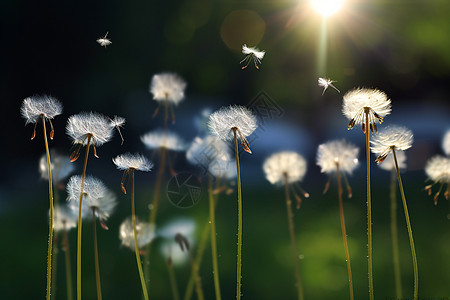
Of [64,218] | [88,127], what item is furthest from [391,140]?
[64,218]

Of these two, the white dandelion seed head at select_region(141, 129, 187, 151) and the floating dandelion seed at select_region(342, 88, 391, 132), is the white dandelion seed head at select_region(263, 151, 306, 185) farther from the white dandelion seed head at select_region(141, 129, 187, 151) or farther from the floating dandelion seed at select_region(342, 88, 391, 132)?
the floating dandelion seed at select_region(342, 88, 391, 132)

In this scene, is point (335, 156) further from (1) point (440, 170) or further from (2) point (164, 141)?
(2) point (164, 141)

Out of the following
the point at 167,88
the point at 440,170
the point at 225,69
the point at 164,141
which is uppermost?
the point at 225,69

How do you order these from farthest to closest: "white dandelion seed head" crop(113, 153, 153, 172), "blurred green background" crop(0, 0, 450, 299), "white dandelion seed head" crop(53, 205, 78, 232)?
"blurred green background" crop(0, 0, 450, 299), "white dandelion seed head" crop(53, 205, 78, 232), "white dandelion seed head" crop(113, 153, 153, 172)

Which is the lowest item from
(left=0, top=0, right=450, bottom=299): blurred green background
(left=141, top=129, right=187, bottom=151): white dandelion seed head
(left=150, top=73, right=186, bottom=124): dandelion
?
(left=141, top=129, right=187, bottom=151): white dandelion seed head

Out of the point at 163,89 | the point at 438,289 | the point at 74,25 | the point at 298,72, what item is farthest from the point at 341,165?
the point at 74,25

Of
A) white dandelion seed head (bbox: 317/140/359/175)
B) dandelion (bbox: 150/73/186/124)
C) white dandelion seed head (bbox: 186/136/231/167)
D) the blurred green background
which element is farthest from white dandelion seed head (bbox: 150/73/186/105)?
the blurred green background
